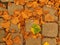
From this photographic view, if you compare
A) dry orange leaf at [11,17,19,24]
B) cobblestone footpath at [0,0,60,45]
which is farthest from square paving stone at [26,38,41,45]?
dry orange leaf at [11,17,19,24]

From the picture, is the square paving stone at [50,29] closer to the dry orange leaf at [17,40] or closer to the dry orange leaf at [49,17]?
the dry orange leaf at [49,17]

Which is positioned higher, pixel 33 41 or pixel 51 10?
pixel 51 10

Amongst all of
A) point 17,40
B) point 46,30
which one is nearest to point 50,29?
point 46,30

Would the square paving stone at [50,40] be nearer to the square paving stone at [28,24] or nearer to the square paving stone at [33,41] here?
the square paving stone at [33,41]

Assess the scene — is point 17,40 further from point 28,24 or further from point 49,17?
point 49,17

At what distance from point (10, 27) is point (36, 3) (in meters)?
0.25

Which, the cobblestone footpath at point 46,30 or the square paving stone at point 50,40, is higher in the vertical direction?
the cobblestone footpath at point 46,30

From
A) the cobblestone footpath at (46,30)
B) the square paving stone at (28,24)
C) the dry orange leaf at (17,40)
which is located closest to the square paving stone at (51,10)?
the cobblestone footpath at (46,30)

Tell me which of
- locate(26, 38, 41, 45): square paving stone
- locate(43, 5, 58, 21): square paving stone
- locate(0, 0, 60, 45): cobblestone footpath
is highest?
locate(43, 5, 58, 21): square paving stone

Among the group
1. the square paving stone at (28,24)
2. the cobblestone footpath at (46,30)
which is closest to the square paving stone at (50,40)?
the cobblestone footpath at (46,30)

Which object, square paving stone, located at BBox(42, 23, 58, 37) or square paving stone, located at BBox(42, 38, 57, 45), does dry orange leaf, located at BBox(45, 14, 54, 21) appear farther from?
square paving stone, located at BBox(42, 38, 57, 45)

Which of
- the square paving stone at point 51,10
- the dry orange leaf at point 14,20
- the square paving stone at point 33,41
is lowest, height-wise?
the square paving stone at point 33,41

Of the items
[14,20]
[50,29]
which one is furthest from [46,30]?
[14,20]

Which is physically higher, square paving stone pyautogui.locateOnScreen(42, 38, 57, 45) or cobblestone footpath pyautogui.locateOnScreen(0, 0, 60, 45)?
cobblestone footpath pyautogui.locateOnScreen(0, 0, 60, 45)
